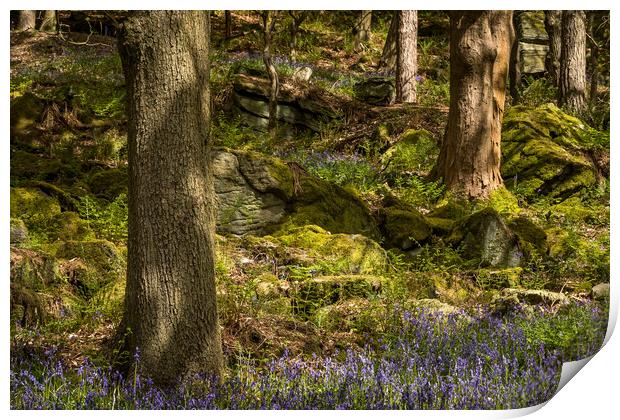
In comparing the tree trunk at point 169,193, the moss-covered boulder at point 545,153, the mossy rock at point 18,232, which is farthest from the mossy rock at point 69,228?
the moss-covered boulder at point 545,153

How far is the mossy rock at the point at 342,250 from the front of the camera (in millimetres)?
6418

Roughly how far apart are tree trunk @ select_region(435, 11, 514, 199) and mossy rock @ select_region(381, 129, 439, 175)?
1.22 metres

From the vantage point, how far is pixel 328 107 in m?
12.5

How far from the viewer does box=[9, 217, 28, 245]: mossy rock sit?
6262 millimetres

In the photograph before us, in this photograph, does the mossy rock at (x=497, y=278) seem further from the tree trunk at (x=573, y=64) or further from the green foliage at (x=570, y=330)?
the tree trunk at (x=573, y=64)

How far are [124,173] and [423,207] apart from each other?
333 centimetres

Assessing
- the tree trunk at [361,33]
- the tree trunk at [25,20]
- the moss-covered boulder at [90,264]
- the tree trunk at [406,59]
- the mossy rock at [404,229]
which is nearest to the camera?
the moss-covered boulder at [90,264]

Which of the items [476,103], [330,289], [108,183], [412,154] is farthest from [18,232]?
[412,154]

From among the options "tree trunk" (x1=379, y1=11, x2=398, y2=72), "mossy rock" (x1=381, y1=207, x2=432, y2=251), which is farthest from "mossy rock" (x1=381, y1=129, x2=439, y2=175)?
"tree trunk" (x1=379, y1=11, x2=398, y2=72)

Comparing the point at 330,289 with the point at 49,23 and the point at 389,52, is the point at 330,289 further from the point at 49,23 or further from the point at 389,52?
the point at 49,23

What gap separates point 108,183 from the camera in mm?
8344

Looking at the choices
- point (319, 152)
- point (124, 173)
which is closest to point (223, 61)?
point (319, 152)

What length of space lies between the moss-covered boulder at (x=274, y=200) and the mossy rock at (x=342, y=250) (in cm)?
50
